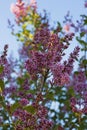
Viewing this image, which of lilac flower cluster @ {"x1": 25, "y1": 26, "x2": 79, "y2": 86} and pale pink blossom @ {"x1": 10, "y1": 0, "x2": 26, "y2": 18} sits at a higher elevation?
pale pink blossom @ {"x1": 10, "y1": 0, "x2": 26, "y2": 18}

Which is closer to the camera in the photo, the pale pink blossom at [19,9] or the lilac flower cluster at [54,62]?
the lilac flower cluster at [54,62]

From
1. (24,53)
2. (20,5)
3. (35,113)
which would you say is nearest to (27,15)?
(20,5)

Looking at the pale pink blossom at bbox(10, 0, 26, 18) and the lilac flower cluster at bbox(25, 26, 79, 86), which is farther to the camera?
A: the pale pink blossom at bbox(10, 0, 26, 18)

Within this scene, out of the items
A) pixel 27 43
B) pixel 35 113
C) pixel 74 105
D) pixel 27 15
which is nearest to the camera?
pixel 35 113

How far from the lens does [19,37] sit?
36.4 ft

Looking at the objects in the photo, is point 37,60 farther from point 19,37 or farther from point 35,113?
point 19,37

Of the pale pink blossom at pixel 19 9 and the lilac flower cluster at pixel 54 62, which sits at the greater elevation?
the pale pink blossom at pixel 19 9

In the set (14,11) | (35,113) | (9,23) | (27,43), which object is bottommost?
(35,113)

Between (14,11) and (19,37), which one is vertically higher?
(14,11)

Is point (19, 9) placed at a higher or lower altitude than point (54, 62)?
higher

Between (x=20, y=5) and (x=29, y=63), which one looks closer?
(x=29, y=63)

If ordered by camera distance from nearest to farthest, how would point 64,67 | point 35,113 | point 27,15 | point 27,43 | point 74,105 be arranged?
point 35,113 → point 64,67 → point 74,105 → point 27,43 → point 27,15

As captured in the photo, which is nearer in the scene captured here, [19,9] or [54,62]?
[54,62]

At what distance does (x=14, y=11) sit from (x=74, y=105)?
792cm
